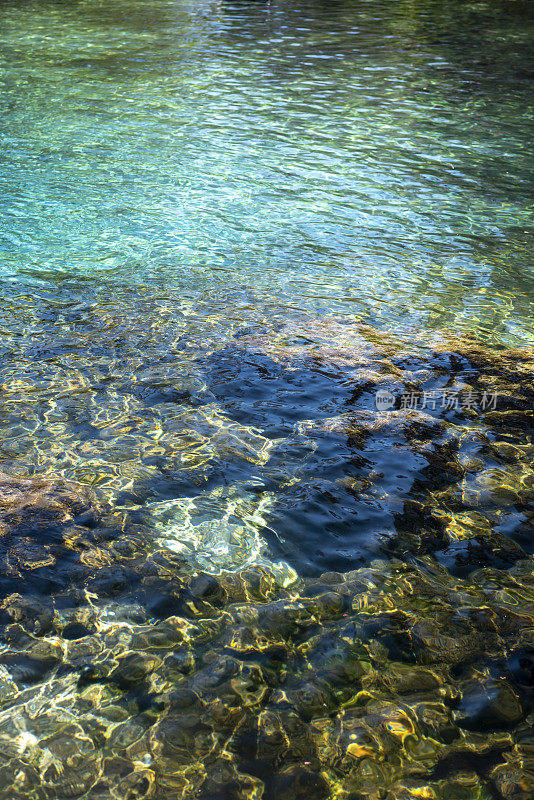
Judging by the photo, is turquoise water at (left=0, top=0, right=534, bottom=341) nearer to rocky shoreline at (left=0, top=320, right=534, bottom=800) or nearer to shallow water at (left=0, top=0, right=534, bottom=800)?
shallow water at (left=0, top=0, right=534, bottom=800)

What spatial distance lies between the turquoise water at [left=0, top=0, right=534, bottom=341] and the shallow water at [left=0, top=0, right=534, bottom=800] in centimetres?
7

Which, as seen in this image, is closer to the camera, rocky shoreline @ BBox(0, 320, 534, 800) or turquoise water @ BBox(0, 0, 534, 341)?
rocky shoreline @ BBox(0, 320, 534, 800)

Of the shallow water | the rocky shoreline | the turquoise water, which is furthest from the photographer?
the turquoise water

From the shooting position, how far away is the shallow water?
11.5ft

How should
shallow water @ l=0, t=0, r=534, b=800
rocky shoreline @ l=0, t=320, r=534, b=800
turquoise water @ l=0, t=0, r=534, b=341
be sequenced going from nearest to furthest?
rocky shoreline @ l=0, t=320, r=534, b=800
shallow water @ l=0, t=0, r=534, b=800
turquoise water @ l=0, t=0, r=534, b=341

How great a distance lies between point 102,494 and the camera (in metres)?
5.03

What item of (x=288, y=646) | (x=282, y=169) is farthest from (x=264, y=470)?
(x=282, y=169)

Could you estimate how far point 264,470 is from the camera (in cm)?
539

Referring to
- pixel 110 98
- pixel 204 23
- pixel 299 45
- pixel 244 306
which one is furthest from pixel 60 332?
pixel 204 23

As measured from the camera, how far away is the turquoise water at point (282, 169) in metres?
8.72

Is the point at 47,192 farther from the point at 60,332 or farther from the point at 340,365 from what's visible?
the point at 340,365

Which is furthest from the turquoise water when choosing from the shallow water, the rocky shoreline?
the rocky shoreline

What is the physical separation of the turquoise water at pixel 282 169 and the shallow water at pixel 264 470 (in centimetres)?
7

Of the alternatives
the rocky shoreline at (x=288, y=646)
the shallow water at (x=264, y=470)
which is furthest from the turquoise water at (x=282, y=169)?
the rocky shoreline at (x=288, y=646)
